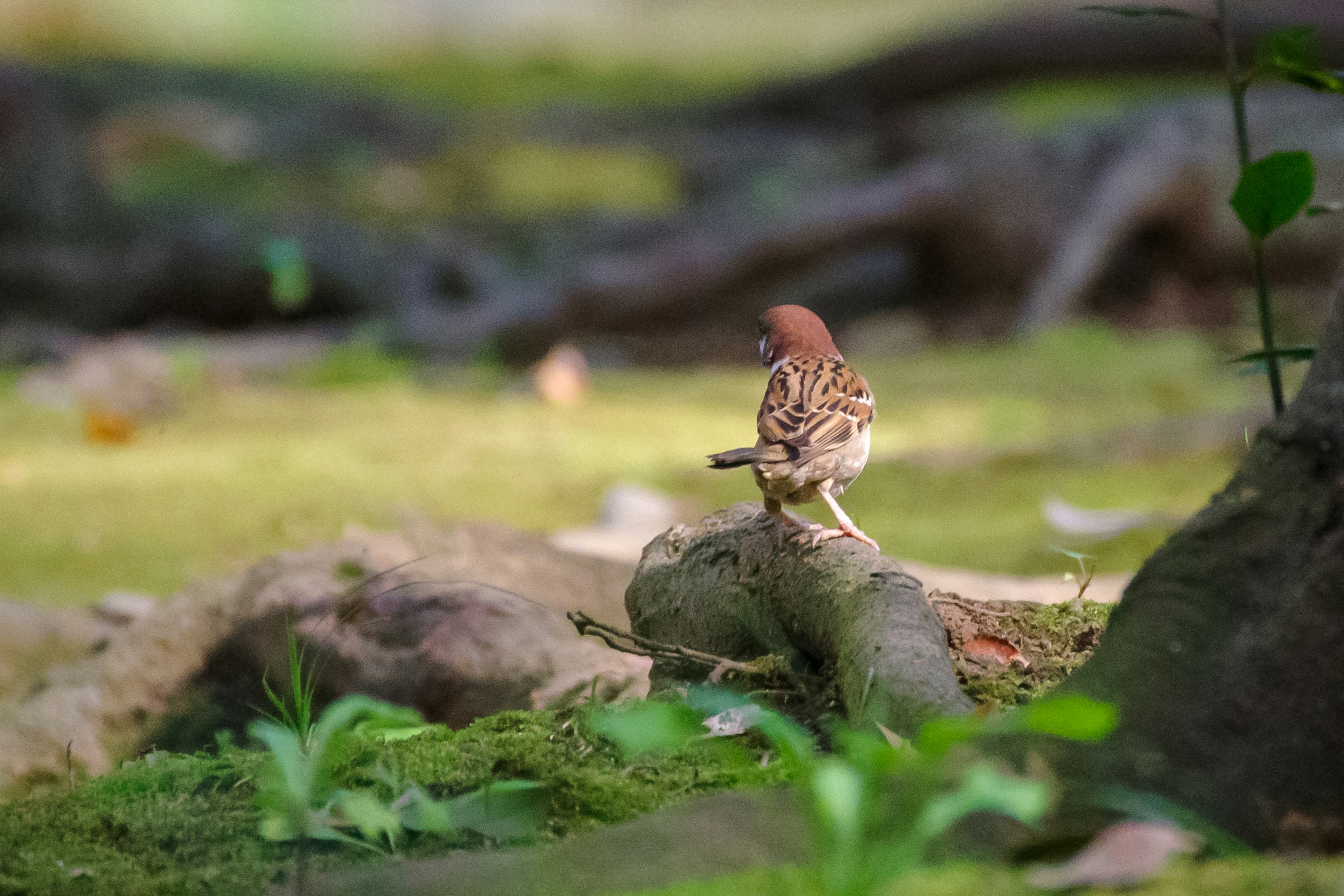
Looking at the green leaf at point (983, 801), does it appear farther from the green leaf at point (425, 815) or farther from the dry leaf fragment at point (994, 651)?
the dry leaf fragment at point (994, 651)

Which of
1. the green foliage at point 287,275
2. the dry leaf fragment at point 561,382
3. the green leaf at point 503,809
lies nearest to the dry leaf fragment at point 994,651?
the green leaf at point 503,809

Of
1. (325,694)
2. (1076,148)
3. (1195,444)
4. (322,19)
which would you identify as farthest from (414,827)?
(322,19)

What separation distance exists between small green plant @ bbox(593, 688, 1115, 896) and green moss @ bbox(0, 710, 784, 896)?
0.19 meters

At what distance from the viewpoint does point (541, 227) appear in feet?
42.3

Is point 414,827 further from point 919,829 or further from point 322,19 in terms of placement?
point 322,19

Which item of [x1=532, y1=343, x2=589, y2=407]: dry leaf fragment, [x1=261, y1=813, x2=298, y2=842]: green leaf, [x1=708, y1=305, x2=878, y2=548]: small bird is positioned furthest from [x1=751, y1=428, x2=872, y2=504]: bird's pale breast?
[x1=532, y1=343, x2=589, y2=407]: dry leaf fragment

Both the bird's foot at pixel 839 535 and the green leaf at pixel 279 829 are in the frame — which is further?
the bird's foot at pixel 839 535

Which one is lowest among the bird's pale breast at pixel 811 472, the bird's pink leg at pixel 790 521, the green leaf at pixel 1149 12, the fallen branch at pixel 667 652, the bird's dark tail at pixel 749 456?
the fallen branch at pixel 667 652

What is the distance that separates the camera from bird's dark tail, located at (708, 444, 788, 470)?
169cm

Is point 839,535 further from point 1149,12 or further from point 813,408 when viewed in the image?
point 1149,12

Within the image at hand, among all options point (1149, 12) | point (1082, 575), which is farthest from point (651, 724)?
point (1082, 575)

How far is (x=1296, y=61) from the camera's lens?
5.83 ft

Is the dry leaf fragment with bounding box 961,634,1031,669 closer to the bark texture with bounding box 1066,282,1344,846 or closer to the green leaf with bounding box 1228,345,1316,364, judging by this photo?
the bark texture with bounding box 1066,282,1344,846

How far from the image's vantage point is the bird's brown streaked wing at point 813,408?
1800 mm
